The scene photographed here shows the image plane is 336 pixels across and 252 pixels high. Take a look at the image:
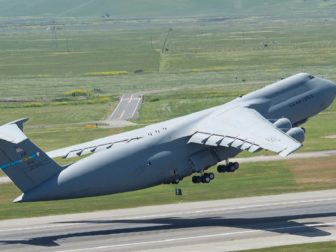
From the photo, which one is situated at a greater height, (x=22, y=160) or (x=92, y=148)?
(x=92, y=148)

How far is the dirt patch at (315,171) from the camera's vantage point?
275 ft

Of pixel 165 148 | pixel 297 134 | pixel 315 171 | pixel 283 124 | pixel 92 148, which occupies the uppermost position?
pixel 283 124

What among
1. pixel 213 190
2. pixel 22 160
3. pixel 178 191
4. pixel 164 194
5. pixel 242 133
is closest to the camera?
pixel 22 160

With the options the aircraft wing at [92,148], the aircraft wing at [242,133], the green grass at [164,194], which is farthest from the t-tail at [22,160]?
the green grass at [164,194]

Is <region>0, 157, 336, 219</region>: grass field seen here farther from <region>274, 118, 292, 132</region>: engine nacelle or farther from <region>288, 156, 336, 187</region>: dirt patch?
<region>274, 118, 292, 132</region>: engine nacelle

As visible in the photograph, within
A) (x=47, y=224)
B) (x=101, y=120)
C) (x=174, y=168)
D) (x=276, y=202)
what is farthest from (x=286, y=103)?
(x=101, y=120)

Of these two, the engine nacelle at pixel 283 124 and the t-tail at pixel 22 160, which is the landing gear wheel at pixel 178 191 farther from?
the t-tail at pixel 22 160

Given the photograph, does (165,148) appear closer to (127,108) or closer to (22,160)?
(22,160)

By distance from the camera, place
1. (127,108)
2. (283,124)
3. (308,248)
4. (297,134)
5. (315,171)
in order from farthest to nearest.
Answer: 1. (127,108)
2. (315,171)
3. (283,124)
4. (297,134)
5. (308,248)

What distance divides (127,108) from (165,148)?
317ft

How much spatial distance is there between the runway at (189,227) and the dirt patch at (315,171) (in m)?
6.78

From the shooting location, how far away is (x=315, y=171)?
89688mm

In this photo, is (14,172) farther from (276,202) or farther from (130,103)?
(130,103)

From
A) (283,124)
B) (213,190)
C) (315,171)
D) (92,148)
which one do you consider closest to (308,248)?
(283,124)
